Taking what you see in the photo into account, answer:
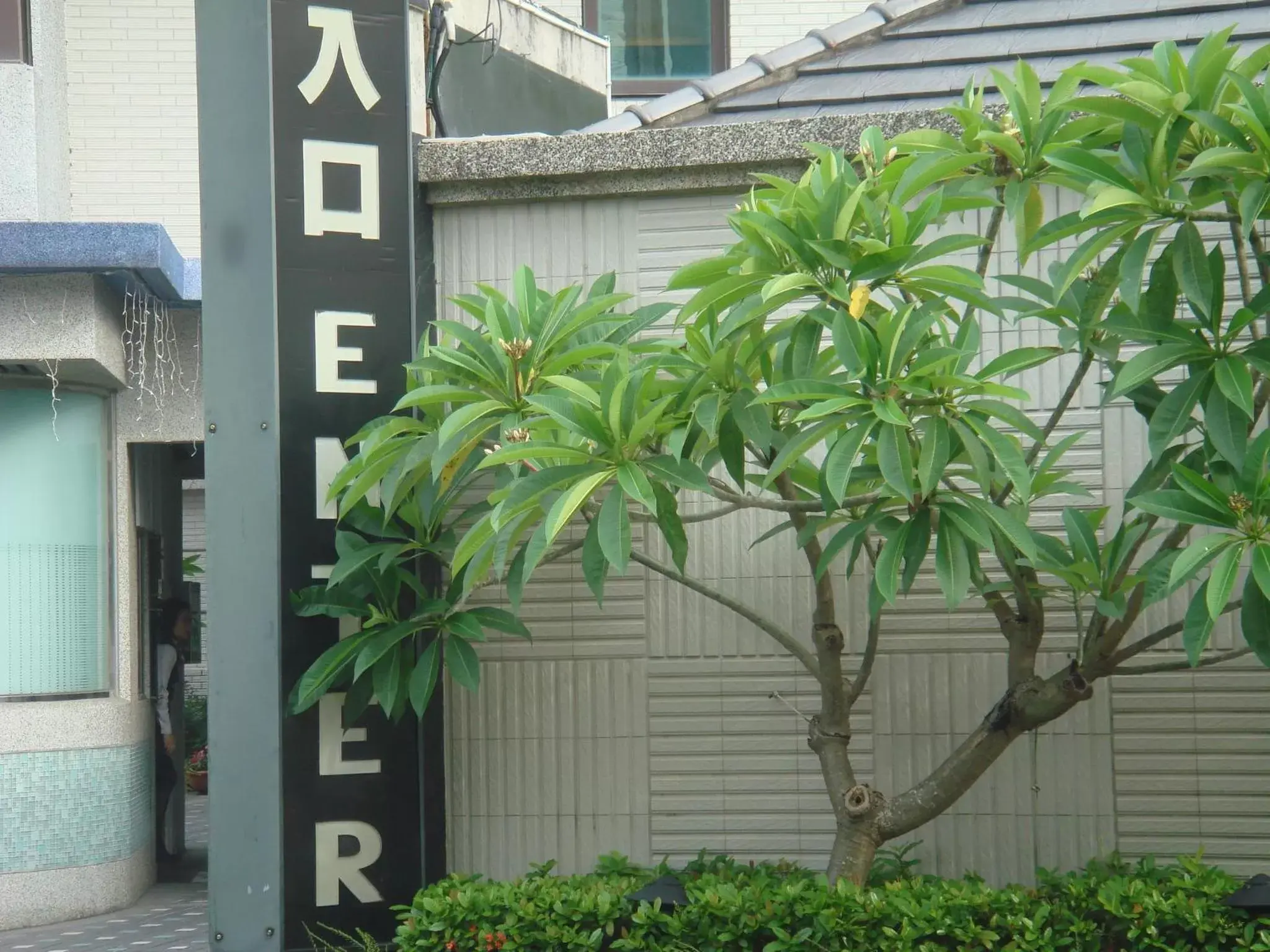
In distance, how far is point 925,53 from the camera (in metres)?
8.12

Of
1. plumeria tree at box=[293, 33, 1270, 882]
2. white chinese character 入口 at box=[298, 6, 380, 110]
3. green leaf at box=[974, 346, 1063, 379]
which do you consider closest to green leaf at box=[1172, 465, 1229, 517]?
plumeria tree at box=[293, 33, 1270, 882]

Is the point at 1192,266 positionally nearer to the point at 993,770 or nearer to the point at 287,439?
the point at 993,770

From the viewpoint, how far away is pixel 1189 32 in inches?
302

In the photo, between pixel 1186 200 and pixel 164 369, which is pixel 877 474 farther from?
pixel 164 369

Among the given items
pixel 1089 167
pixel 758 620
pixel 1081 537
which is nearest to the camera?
pixel 1089 167

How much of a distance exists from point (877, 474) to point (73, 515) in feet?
19.5

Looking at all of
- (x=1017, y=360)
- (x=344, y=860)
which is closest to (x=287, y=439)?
(x=344, y=860)

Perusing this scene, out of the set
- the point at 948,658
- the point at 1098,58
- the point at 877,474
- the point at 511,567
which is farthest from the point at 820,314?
the point at 1098,58

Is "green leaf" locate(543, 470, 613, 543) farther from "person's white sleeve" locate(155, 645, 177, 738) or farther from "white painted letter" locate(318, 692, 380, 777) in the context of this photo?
"person's white sleeve" locate(155, 645, 177, 738)

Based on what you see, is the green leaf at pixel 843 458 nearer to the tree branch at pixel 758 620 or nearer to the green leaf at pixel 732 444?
the green leaf at pixel 732 444

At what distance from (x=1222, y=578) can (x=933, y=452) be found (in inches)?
36.0

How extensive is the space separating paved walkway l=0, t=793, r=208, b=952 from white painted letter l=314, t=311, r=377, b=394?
3.22 m

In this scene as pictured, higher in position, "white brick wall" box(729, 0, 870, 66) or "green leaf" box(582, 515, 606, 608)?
"white brick wall" box(729, 0, 870, 66)

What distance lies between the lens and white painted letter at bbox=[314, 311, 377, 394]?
668cm
